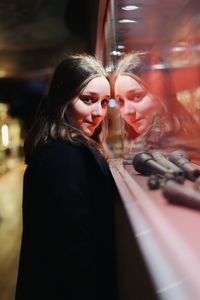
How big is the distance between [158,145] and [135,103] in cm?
20

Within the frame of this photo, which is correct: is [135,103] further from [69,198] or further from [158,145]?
[69,198]

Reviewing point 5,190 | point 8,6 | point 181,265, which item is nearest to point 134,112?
point 181,265

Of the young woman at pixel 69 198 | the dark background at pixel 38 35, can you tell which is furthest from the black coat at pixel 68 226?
the dark background at pixel 38 35

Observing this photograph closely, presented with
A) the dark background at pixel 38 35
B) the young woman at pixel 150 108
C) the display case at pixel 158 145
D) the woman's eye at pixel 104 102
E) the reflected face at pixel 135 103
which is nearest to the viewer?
the display case at pixel 158 145

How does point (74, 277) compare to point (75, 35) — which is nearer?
point (74, 277)

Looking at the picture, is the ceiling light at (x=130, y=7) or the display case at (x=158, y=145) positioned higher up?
the ceiling light at (x=130, y=7)

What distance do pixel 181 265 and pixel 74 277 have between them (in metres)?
0.54

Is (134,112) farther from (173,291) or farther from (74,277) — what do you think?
(173,291)

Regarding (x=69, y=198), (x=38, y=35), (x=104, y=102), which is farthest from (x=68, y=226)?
(x=38, y=35)

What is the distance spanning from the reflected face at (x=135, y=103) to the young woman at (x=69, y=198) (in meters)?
0.07

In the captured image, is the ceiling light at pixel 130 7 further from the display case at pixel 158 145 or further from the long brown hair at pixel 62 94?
the long brown hair at pixel 62 94

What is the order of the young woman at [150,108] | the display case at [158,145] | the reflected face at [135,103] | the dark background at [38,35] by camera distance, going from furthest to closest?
the dark background at [38,35]
the reflected face at [135,103]
the young woman at [150,108]
the display case at [158,145]

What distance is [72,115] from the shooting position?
3.70 ft

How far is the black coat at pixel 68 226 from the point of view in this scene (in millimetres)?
924
